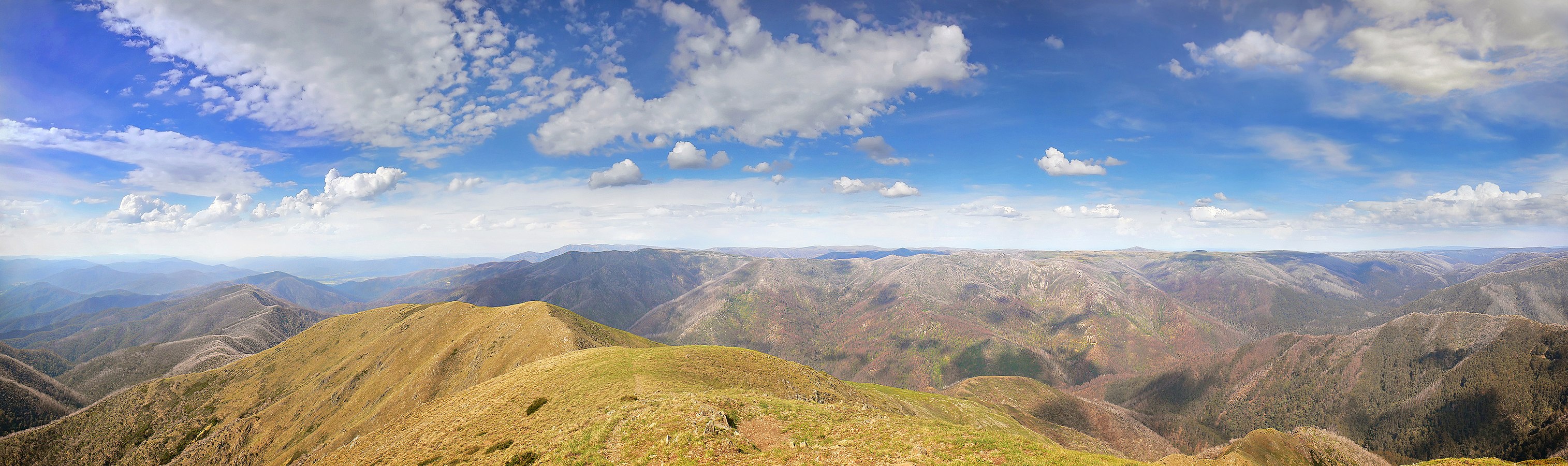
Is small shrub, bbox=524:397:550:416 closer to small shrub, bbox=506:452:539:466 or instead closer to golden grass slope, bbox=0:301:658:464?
small shrub, bbox=506:452:539:466

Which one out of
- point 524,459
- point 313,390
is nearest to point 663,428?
point 524,459

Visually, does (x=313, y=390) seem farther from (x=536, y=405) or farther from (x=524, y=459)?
(x=524, y=459)

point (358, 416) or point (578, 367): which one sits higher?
point (578, 367)

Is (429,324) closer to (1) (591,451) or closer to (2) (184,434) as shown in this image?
(2) (184,434)

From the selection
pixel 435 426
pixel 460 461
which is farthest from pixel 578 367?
pixel 460 461

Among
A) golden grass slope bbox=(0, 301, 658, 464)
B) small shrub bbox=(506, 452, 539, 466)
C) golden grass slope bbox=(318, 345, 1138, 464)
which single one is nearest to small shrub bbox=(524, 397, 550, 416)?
Answer: golden grass slope bbox=(318, 345, 1138, 464)

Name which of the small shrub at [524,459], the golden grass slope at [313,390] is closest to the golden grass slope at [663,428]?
the small shrub at [524,459]
